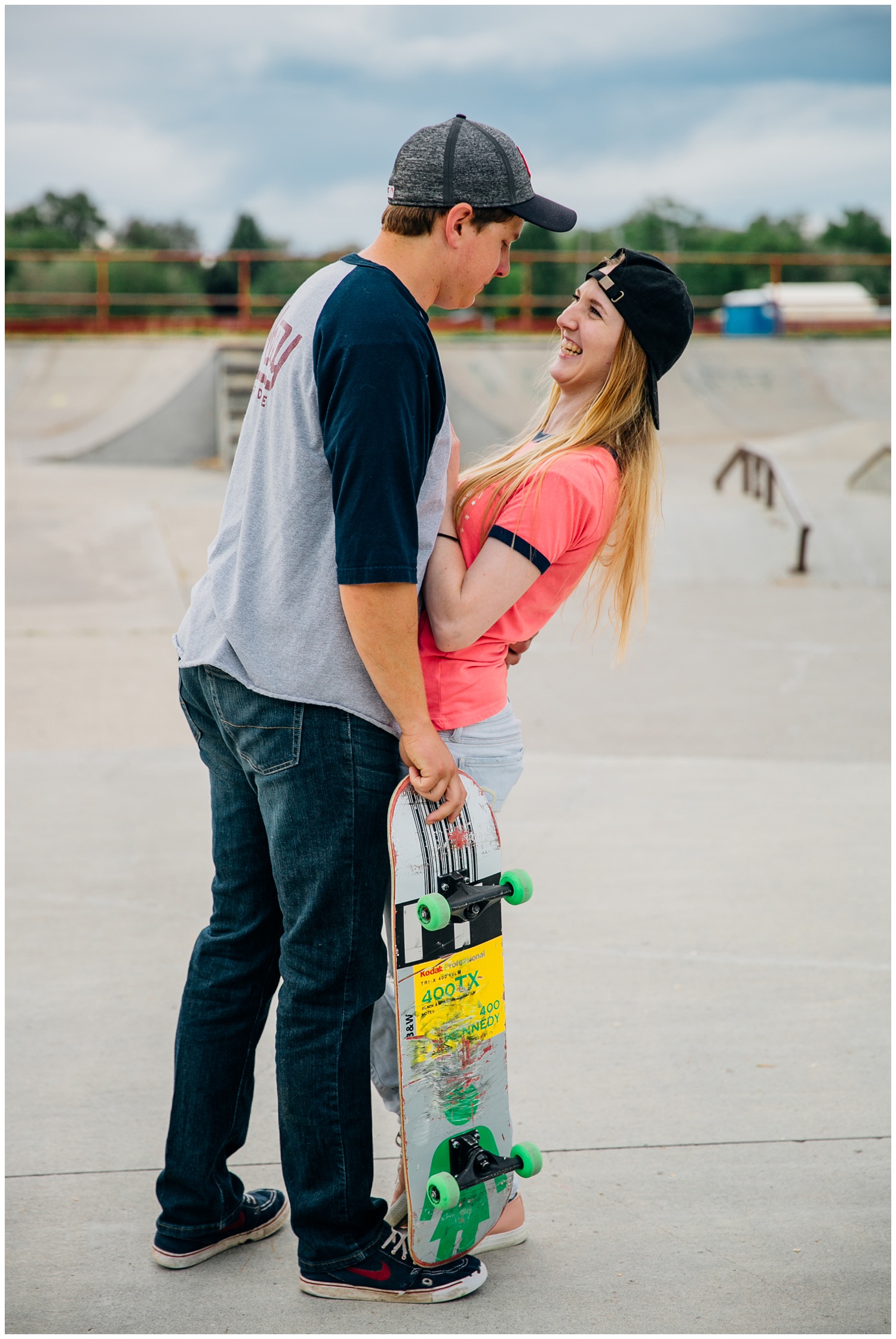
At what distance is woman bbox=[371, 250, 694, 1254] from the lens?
2.05m

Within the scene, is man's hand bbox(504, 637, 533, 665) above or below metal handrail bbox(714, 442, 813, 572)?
below

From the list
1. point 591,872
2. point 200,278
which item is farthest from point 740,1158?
point 200,278

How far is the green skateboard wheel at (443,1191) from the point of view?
80.9 inches

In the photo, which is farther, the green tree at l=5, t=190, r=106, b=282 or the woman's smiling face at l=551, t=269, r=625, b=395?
the green tree at l=5, t=190, r=106, b=282

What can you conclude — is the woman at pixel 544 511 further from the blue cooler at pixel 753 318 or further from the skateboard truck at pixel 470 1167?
the blue cooler at pixel 753 318

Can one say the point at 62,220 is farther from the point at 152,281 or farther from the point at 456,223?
the point at 456,223

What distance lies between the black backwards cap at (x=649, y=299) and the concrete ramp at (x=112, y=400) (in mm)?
12925

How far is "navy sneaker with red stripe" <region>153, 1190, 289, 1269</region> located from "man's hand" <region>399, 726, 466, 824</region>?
2.97 ft

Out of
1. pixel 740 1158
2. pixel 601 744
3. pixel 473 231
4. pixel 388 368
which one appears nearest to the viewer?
pixel 388 368

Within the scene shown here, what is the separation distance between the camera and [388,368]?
1.79 metres

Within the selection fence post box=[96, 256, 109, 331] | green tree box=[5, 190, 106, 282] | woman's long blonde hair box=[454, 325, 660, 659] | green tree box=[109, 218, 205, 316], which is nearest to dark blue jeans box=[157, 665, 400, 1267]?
woman's long blonde hair box=[454, 325, 660, 659]

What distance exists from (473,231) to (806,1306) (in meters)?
1.97

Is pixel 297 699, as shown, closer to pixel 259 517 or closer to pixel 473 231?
pixel 259 517

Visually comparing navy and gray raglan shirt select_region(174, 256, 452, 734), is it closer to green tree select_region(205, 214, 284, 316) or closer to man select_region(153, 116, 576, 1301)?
man select_region(153, 116, 576, 1301)
